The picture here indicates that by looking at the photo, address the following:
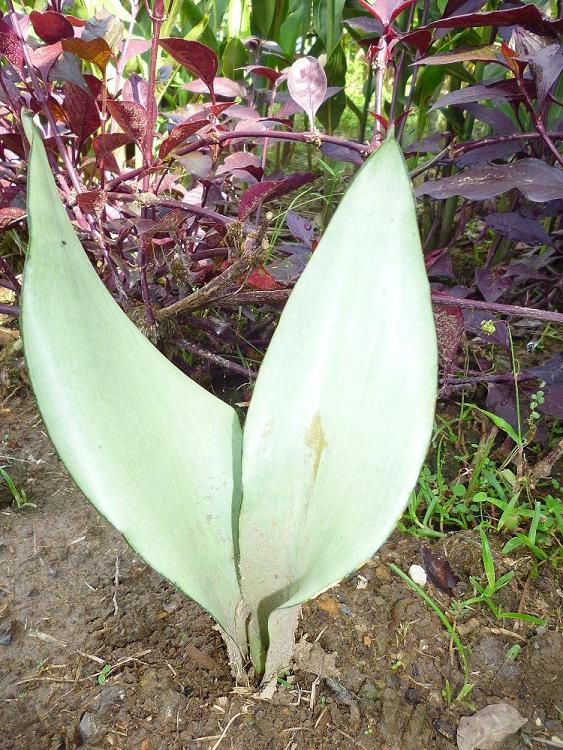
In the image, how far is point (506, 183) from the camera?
2.75 ft

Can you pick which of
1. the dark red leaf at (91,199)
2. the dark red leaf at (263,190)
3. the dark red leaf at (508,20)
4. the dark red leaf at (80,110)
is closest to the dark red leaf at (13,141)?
the dark red leaf at (80,110)

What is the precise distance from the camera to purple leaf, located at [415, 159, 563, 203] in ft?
2.69

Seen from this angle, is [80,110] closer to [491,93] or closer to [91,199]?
[91,199]

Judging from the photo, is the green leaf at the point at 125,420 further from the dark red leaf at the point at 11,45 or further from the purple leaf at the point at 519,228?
the purple leaf at the point at 519,228

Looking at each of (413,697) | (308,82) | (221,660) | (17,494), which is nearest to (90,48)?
(308,82)

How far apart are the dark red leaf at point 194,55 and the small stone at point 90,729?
31.6 inches

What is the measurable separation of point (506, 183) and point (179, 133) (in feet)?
1.46

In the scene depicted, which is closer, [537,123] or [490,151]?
[537,123]

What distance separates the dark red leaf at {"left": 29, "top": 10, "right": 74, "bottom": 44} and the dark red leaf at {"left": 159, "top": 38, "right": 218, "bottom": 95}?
0.48 feet

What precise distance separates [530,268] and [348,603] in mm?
702

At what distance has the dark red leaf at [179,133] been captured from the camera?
2.45 feet

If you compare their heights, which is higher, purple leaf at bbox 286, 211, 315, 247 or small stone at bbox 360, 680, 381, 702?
purple leaf at bbox 286, 211, 315, 247

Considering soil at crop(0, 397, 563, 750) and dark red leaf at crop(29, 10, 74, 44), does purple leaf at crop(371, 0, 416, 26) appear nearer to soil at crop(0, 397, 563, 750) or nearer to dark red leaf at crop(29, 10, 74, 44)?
dark red leaf at crop(29, 10, 74, 44)

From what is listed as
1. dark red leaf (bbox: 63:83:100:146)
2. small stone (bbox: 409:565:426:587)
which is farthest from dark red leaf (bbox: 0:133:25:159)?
small stone (bbox: 409:565:426:587)
